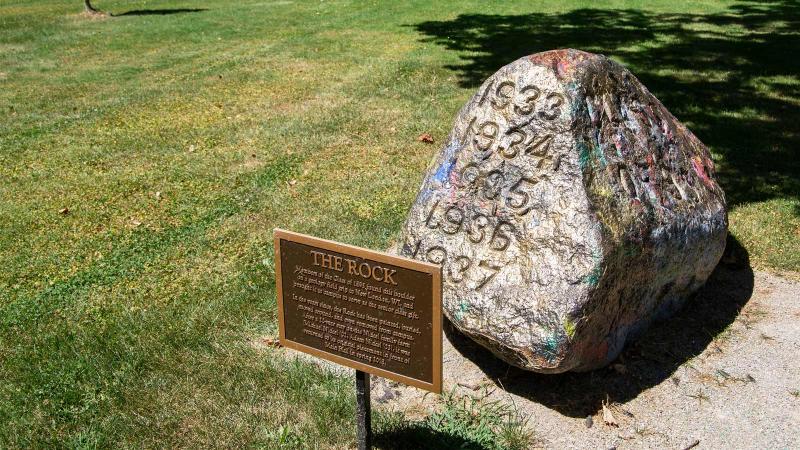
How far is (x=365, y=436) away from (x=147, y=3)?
19422mm

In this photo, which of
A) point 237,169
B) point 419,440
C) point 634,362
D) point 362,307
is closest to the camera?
point 362,307

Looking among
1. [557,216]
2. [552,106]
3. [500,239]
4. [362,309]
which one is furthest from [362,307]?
[552,106]

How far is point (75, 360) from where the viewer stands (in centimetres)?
517

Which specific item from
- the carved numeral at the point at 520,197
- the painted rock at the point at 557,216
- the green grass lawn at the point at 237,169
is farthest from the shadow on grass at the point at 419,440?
the carved numeral at the point at 520,197

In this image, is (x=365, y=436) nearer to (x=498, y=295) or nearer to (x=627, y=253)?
(x=498, y=295)

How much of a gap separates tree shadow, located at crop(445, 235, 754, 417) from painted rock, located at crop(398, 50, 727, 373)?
0.68 feet

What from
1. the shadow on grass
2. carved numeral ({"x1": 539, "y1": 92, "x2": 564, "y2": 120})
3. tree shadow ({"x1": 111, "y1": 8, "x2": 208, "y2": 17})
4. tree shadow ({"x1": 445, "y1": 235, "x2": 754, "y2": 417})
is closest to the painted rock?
carved numeral ({"x1": 539, "y1": 92, "x2": 564, "y2": 120})

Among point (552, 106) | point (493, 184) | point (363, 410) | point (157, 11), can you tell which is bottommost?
point (363, 410)

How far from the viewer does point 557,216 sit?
449 cm

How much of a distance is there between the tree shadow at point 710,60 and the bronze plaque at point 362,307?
5021mm

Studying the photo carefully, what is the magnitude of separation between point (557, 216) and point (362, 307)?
1374mm

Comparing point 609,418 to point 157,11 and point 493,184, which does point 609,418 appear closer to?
point 493,184

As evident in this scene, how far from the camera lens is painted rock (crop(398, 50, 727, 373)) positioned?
437 centimetres

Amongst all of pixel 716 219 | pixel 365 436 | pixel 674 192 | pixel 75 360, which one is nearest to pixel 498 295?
pixel 365 436
